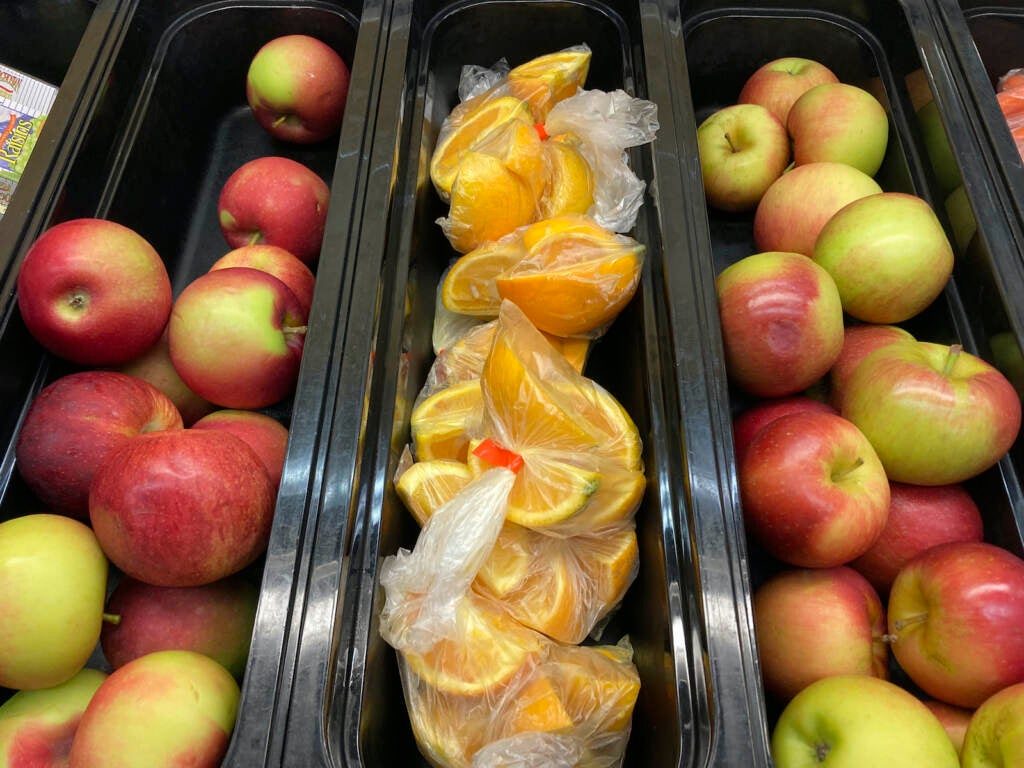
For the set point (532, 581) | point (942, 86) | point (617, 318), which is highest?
point (942, 86)

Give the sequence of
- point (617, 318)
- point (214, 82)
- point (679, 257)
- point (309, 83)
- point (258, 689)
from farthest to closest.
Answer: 1. point (214, 82)
2. point (309, 83)
3. point (617, 318)
4. point (679, 257)
5. point (258, 689)

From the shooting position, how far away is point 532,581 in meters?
0.97

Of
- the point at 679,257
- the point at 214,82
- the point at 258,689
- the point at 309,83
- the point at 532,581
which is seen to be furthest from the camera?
the point at 214,82

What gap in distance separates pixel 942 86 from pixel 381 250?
1.11 metres

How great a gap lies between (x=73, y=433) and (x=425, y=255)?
64cm

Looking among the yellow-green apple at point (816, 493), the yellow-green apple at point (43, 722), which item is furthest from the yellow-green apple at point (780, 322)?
the yellow-green apple at point (43, 722)

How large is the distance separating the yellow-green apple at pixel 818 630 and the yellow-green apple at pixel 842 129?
0.84m

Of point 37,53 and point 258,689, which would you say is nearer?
point 258,689

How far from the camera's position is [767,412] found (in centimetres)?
115

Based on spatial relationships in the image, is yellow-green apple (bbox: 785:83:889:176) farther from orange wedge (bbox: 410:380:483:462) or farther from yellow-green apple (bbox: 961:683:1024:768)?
yellow-green apple (bbox: 961:683:1024:768)

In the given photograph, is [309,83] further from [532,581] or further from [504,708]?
[504,708]

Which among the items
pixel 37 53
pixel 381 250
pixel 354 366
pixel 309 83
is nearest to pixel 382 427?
pixel 354 366

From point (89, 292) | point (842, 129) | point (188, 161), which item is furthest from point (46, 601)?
point (842, 129)

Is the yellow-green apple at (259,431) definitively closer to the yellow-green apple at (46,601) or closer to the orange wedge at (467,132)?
the yellow-green apple at (46,601)
